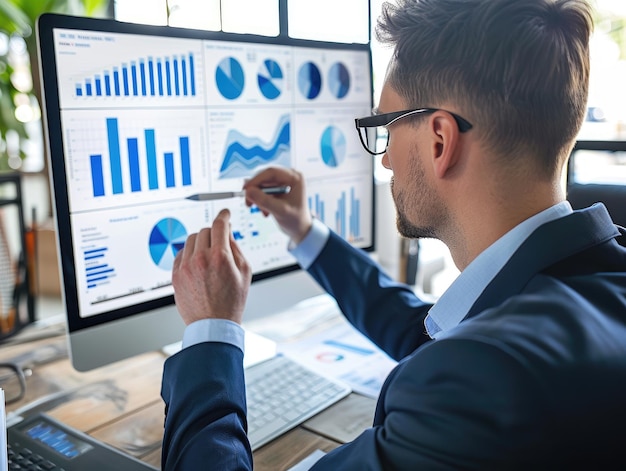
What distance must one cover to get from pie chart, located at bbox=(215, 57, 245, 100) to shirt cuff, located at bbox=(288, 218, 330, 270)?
29cm

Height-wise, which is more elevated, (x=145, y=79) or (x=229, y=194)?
(x=145, y=79)

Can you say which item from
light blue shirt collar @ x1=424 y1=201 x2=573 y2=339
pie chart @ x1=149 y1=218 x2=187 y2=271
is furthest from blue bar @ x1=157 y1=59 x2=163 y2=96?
light blue shirt collar @ x1=424 y1=201 x2=573 y2=339

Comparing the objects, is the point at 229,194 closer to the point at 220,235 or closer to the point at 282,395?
the point at 220,235

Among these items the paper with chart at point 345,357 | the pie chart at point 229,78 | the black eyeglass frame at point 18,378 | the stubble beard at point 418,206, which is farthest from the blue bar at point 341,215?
the black eyeglass frame at point 18,378

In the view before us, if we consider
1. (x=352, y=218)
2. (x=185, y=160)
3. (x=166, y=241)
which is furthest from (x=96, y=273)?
(x=352, y=218)

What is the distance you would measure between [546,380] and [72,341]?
2.19 feet

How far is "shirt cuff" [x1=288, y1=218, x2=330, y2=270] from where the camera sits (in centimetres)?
113

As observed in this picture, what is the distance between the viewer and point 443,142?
690 millimetres

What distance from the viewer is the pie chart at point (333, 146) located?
1188mm

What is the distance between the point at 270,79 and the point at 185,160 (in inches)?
9.0

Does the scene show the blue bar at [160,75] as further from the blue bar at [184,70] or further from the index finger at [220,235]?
the index finger at [220,235]

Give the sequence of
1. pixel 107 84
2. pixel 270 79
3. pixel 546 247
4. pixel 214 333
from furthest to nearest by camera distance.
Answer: pixel 270 79
pixel 107 84
pixel 214 333
pixel 546 247

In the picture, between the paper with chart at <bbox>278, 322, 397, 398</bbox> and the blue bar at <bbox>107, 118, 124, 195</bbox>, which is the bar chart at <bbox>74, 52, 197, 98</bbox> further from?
the paper with chart at <bbox>278, 322, 397, 398</bbox>

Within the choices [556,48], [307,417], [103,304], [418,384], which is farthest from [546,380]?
[103,304]
